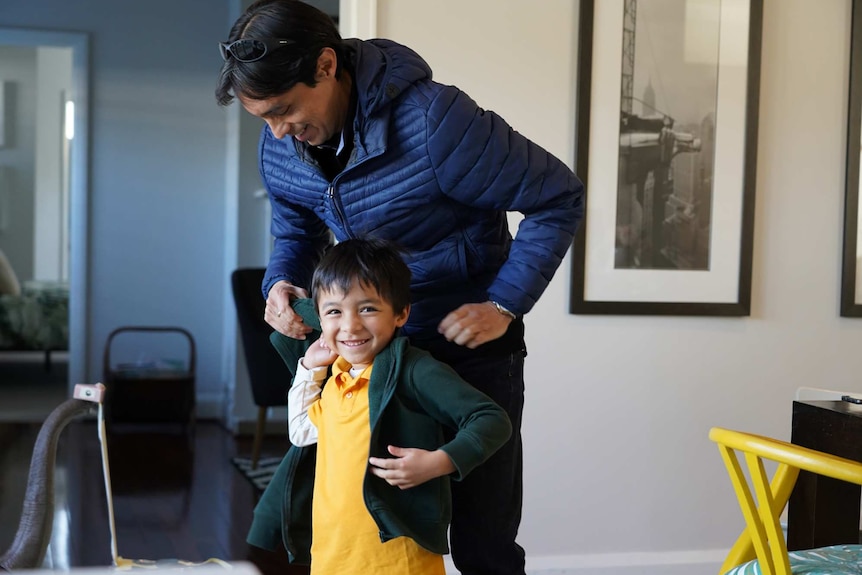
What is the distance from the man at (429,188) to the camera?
1558 millimetres

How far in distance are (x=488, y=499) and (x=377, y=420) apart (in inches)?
11.7

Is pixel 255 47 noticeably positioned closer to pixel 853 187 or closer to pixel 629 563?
pixel 629 563

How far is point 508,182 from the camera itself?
5.41 feet

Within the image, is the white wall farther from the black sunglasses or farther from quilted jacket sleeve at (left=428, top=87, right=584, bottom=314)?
the black sunglasses

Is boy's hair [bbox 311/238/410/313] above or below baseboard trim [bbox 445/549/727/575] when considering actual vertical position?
above

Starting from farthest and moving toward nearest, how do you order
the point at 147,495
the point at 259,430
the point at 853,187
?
the point at 259,430
the point at 147,495
the point at 853,187

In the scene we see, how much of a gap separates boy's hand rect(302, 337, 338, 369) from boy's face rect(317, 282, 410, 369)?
0.19 feet

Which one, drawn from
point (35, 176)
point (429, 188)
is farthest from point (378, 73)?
point (35, 176)

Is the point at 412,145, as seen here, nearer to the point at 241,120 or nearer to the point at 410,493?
the point at 410,493

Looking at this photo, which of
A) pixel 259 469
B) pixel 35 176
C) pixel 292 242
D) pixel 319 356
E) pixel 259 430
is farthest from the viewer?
pixel 35 176

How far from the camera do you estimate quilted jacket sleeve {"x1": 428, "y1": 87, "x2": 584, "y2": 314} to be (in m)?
1.63

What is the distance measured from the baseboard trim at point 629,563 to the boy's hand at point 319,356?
4.66 feet

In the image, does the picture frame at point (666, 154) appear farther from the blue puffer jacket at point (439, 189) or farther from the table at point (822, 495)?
the blue puffer jacket at point (439, 189)

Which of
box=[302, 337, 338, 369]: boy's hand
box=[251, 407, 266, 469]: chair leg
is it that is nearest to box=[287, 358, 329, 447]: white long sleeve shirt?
box=[302, 337, 338, 369]: boy's hand
